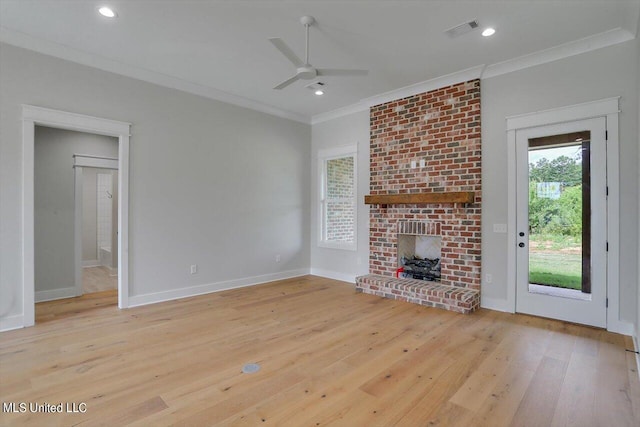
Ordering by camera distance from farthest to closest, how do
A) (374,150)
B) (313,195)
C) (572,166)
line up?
(313,195)
(374,150)
(572,166)

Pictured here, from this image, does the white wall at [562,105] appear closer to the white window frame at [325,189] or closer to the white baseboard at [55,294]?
the white window frame at [325,189]

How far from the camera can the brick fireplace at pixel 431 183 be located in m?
4.21

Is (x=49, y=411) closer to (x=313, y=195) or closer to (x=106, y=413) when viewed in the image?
(x=106, y=413)

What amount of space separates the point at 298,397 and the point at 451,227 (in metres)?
3.18

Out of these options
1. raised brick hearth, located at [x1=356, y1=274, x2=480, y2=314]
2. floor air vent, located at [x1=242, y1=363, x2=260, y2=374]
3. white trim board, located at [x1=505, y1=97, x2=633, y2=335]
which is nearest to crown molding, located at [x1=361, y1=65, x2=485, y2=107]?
white trim board, located at [x1=505, y1=97, x2=633, y2=335]

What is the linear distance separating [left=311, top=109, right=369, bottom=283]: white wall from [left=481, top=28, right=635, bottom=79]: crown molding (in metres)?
2.09

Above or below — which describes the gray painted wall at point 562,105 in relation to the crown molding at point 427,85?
below

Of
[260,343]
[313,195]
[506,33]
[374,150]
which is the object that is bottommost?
[260,343]

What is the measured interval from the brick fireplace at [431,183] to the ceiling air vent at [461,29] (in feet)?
3.64

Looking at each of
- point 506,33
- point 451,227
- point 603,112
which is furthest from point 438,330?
point 506,33

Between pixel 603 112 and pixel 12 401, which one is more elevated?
pixel 603 112

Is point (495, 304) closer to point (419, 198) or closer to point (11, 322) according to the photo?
point (419, 198)

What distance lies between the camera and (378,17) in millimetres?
3027

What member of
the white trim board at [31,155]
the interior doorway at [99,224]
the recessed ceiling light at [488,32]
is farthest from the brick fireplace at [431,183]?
the interior doorway at [99,224]
